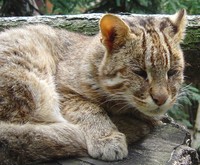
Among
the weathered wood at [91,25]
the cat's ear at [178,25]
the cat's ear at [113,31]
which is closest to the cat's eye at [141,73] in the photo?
the cat's ear at [113,31]

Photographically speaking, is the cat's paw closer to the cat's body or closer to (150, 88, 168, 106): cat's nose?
the cat's body

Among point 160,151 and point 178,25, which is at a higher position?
point 178,25

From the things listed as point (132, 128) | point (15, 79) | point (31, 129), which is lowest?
point (132, 128)

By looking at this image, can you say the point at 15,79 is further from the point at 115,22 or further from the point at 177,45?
the point at 177,45

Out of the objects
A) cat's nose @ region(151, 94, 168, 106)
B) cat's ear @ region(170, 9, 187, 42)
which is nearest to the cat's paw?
cat's nose @ region(151, 94, 168, 106)

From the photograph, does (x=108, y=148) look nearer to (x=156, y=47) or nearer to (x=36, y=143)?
(x=36, y=143)

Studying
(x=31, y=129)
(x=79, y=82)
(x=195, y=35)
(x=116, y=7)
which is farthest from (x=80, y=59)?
(x=116, y=7)

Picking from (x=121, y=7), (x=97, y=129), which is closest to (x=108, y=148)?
(x=97, y=129)

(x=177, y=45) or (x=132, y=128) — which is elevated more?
(x=177, y=45)
